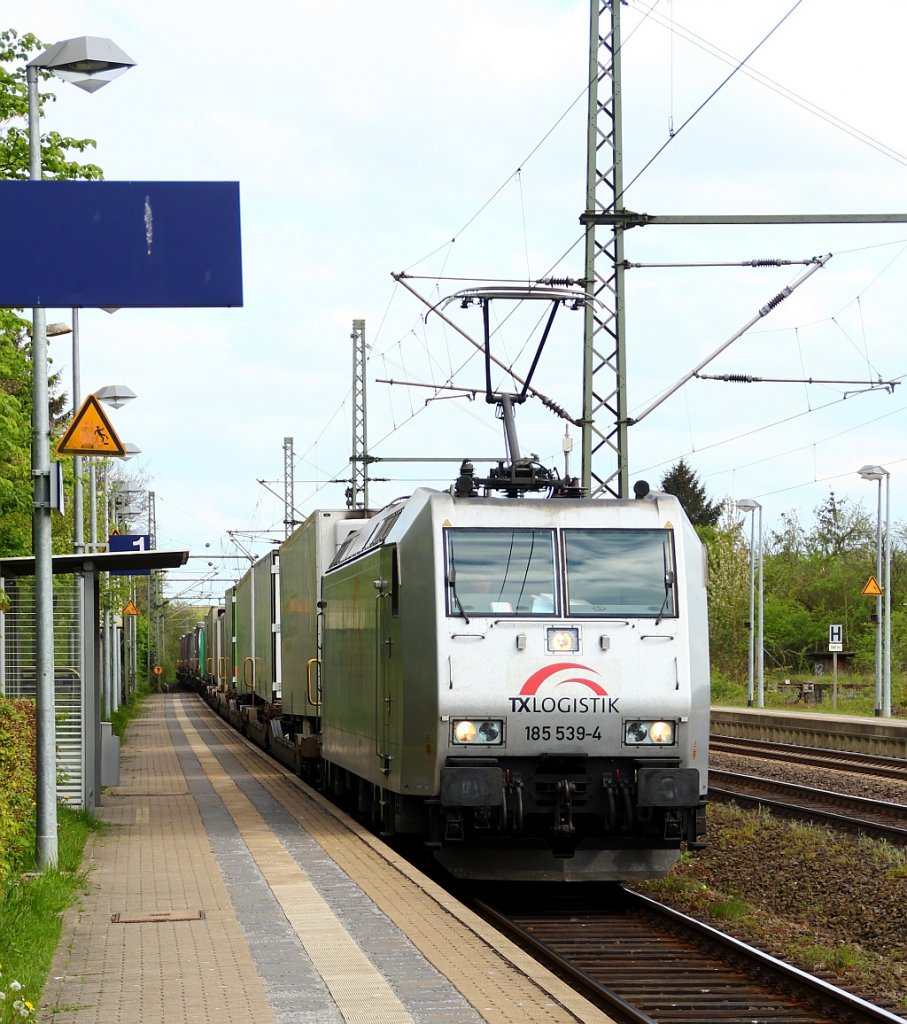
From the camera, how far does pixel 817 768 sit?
995 inches

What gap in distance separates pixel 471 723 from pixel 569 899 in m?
2.25

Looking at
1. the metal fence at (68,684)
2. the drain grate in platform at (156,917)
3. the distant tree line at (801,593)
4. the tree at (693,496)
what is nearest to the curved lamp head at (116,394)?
the metal fence at (68,684)

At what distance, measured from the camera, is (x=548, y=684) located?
1177cm

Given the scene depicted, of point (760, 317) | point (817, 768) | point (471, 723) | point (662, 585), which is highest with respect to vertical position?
point (760, 317)

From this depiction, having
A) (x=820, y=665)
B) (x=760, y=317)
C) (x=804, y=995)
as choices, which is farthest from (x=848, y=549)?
(x=804, y=995)

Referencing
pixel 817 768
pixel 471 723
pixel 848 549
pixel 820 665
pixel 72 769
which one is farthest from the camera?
pixel 848 549

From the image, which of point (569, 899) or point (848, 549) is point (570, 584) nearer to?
point (569, 899)

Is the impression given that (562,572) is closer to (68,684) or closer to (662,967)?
(662,967)

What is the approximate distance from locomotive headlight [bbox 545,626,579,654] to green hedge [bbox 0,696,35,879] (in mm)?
3991

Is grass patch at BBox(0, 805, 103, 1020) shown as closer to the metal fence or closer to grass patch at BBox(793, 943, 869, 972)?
the metal fence

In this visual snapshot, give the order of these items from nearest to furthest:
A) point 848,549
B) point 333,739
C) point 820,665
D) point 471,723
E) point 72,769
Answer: point 471,723, point 72,769, point 333,739, point 820,665, point 848,549

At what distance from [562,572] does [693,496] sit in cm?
8666

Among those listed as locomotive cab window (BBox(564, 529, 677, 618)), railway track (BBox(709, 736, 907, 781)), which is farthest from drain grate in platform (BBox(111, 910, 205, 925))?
railway track (BBox(709, 736, 907, 781))

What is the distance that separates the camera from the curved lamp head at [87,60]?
11305 millimetres
